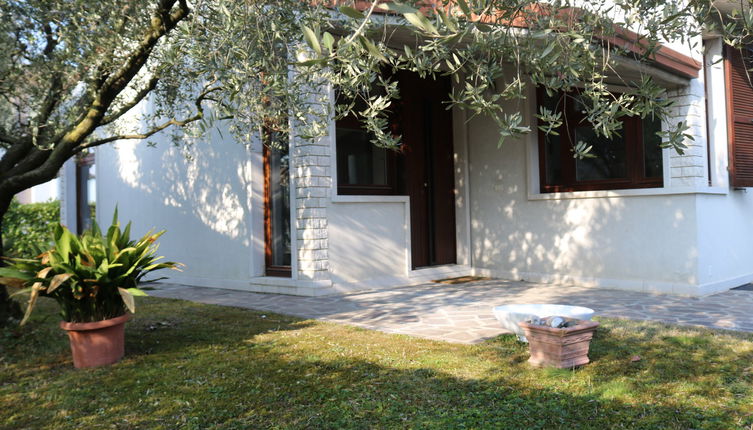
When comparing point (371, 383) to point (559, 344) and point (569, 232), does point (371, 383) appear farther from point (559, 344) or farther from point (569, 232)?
point (569, 232)

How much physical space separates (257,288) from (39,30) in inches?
171

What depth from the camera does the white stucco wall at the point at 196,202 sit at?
917 cm

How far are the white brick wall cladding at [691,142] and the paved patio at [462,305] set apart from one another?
1.58 meters

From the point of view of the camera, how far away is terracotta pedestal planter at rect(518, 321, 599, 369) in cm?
409

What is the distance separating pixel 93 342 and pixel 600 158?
7292 mm

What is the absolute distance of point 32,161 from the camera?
556cm

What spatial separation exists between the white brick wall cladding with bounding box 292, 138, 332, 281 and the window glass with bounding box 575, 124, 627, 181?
154 inches

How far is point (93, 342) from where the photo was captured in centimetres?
462

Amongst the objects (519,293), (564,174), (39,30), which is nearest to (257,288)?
(519,293)

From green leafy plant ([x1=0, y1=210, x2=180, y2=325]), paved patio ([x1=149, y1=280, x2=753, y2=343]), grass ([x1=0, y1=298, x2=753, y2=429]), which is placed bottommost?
grass ([x1=0, y1=298, x2=753, y2=429])

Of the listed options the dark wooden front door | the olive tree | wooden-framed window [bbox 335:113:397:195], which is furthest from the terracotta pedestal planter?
the dark wooden front door

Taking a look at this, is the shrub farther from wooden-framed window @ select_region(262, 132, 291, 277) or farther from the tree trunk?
the tree trunk

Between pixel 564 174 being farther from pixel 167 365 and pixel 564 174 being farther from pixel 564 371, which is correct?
pixel 167 365

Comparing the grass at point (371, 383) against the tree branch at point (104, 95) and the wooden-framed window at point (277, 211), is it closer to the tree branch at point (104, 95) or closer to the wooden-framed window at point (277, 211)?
the tree branch at point (104, 95)
